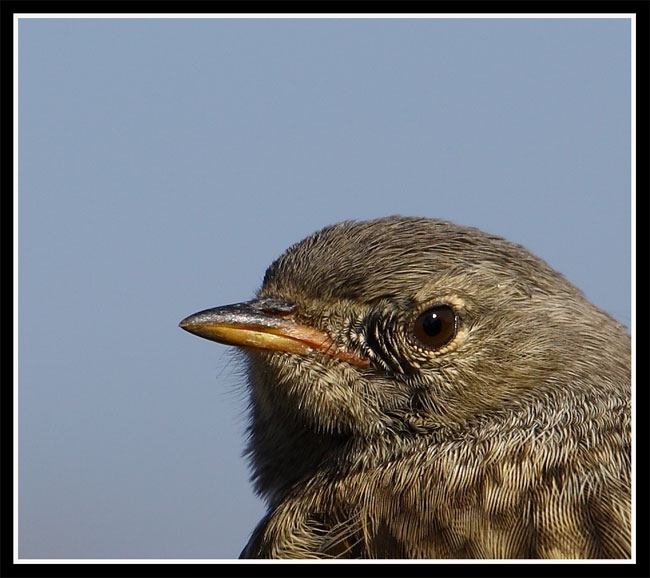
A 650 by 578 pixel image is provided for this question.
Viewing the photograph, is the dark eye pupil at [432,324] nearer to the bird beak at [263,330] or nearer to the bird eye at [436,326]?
the bird eye at [436,326]

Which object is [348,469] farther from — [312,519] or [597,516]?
[597,516]

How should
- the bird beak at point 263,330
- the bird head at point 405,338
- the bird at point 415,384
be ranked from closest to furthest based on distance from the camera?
the bird at point 415,384 → the bird head at point 405,338 → the bird beak at point 263,330

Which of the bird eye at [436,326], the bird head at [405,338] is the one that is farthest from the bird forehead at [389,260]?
the bird eye at [436,326]

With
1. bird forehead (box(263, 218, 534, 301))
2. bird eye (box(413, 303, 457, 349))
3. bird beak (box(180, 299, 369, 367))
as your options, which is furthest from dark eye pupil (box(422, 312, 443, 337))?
bird beak (box(180, 299, 369, 367))

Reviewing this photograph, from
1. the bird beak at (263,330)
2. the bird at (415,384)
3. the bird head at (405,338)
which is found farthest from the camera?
the bird beak at (263,330)

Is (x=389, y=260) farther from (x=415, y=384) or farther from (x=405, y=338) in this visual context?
(x=415, y=384)

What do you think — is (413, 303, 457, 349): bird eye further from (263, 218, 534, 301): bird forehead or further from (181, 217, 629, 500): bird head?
(263, 218, 534, 301): bird forehead
